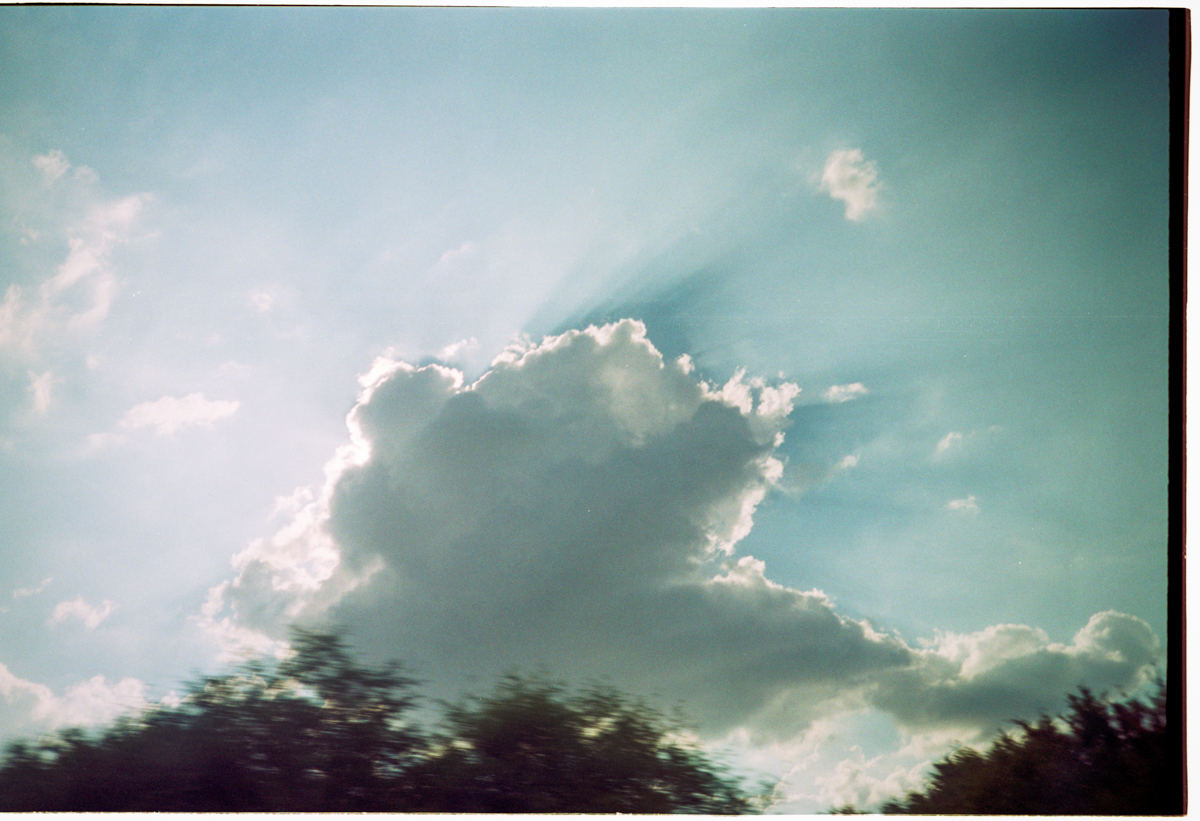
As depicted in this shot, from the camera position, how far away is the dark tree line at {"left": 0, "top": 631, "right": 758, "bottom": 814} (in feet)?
11.2

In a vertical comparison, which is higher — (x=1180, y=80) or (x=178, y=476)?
(x=1180, y=80)

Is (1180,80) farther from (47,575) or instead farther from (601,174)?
(47,575)

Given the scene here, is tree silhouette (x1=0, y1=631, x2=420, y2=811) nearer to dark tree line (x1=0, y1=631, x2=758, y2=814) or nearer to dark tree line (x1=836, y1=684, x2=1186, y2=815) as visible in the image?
dark tree line (x1=0, y1=631, x2=758, y2=814)

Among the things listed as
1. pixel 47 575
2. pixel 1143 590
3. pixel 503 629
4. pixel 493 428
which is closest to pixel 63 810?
pixel 47 575

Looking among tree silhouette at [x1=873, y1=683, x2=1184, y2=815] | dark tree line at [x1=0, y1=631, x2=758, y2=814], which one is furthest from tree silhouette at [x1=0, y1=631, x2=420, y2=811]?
tree silhouette at [x1=873, y1=683, x2=1184, y2=815]

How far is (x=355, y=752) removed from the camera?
135 inches

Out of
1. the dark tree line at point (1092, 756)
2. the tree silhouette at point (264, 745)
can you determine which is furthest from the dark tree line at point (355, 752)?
the dark tree line at point (1092, 756)

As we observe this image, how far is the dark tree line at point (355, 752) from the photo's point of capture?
3.42 metres

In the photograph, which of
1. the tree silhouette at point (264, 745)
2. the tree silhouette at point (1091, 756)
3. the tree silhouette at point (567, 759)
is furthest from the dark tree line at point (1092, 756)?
the tree silhouette at point (264, 745)

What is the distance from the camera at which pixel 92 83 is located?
3574 millimetres

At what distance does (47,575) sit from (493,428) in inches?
84.7

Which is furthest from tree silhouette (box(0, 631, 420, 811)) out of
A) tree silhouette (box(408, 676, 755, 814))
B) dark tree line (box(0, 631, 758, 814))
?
tree silhouette (box(408, 676, 755, 814))

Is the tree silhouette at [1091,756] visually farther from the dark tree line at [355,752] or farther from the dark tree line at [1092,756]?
the dark tree line at [355,752]

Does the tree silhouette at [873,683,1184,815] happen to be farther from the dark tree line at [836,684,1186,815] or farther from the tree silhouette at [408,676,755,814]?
the tree silhouette at [408,676,755,814]
